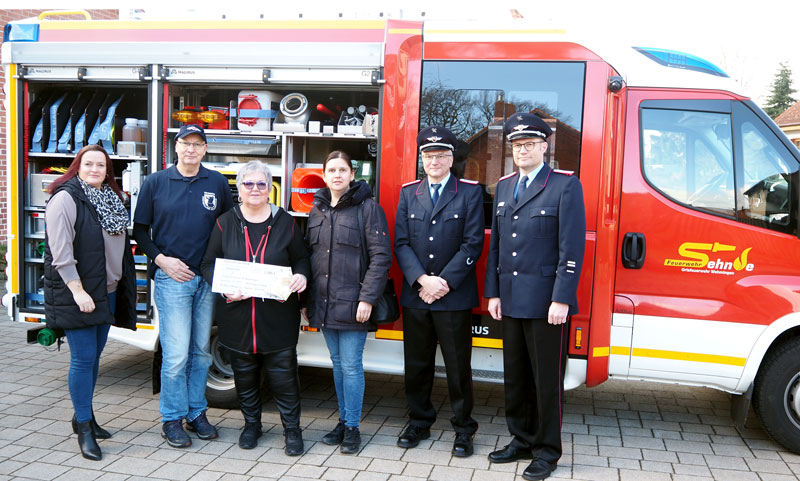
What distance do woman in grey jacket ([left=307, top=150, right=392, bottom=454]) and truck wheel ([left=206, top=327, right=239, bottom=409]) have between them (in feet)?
3.76

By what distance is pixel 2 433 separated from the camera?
4.32 metres

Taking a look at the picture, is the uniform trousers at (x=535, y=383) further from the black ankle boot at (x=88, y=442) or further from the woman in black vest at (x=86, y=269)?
the black ankle boot at (x=88, y=442)

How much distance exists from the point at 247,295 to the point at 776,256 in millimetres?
3309

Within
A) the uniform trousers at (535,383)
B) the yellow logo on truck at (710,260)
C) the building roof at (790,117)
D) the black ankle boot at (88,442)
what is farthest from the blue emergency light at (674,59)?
the building roof at (790,117)

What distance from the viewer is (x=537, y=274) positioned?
148 inches

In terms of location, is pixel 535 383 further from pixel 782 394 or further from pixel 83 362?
pixel 83 362

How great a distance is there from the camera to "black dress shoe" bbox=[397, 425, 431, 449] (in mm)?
4238

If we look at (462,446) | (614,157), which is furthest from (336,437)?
(614,157)

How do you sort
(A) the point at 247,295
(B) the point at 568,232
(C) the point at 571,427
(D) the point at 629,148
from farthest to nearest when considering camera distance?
1. (C) the point at 571,427
2. (D) the point at 629,148
3. (A) the point at 247,295
4. (B) the point at 568,232

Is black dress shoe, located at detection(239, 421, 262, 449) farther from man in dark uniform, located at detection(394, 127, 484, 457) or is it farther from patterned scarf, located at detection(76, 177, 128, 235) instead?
patterned scarf, located at detection(76, 177, 128, 235)

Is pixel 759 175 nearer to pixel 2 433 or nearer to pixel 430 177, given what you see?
pixel 430 177

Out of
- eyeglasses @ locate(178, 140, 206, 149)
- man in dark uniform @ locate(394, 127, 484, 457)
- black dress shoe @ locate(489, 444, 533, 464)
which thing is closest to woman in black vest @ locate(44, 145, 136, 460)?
eyeglasses @ locate(178, 140, 206, 149)

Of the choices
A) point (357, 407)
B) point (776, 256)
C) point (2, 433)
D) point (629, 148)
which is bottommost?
point (2, 433)

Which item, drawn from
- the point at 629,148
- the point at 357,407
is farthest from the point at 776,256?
the point at 357,407
